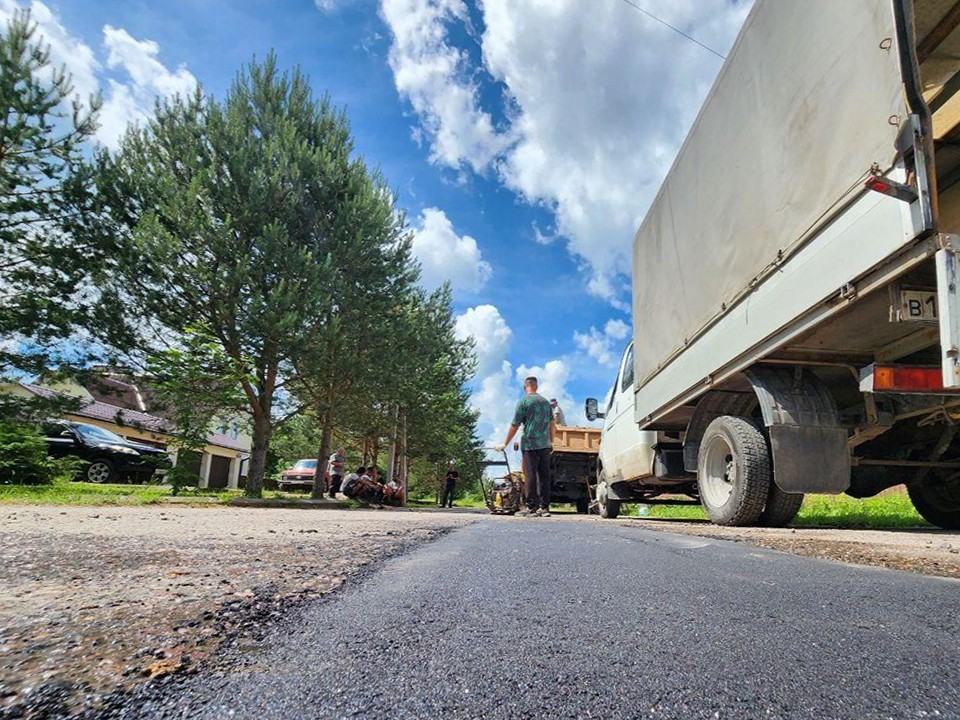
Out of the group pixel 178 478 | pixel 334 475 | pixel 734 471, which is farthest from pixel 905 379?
pixel 334 475

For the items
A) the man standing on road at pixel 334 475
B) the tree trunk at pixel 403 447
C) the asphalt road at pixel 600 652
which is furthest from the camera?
the tree trunk at pixel 403 447

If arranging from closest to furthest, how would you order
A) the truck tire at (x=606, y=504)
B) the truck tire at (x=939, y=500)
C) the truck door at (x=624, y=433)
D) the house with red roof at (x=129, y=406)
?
the truck tire at (x=939, y=500)
the truck door at (x=624, y=433)
the truck tire at (x=606, y=504)
the house with red roof at (x=129, y=406)

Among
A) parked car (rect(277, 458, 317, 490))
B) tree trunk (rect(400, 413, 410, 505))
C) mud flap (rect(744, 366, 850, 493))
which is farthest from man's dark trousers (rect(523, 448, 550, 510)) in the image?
parked car (rect(277, 458, 317, 490))

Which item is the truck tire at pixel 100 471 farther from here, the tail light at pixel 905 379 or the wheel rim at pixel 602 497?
the tail light at pixel 905 379

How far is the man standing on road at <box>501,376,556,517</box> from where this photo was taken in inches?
341

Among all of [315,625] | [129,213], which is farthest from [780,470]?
[129,213]

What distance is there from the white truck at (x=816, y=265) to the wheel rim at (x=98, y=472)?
1527 centimetres

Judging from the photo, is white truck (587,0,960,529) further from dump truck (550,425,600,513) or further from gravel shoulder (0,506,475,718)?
dump truck (550,425,600,513)

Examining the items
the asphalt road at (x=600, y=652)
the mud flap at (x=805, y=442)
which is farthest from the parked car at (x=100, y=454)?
the asphalt road at (x=600, y=652)

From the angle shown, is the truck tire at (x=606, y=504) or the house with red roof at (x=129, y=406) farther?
the house with red roof at (x=129, y=406)

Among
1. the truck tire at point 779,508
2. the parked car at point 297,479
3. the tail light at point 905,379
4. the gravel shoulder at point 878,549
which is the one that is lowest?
the parked car at point 297,479

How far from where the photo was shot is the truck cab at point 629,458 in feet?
23.4

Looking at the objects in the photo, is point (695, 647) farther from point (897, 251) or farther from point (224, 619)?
point (897, 251)

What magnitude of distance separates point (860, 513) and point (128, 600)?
1014 cm
